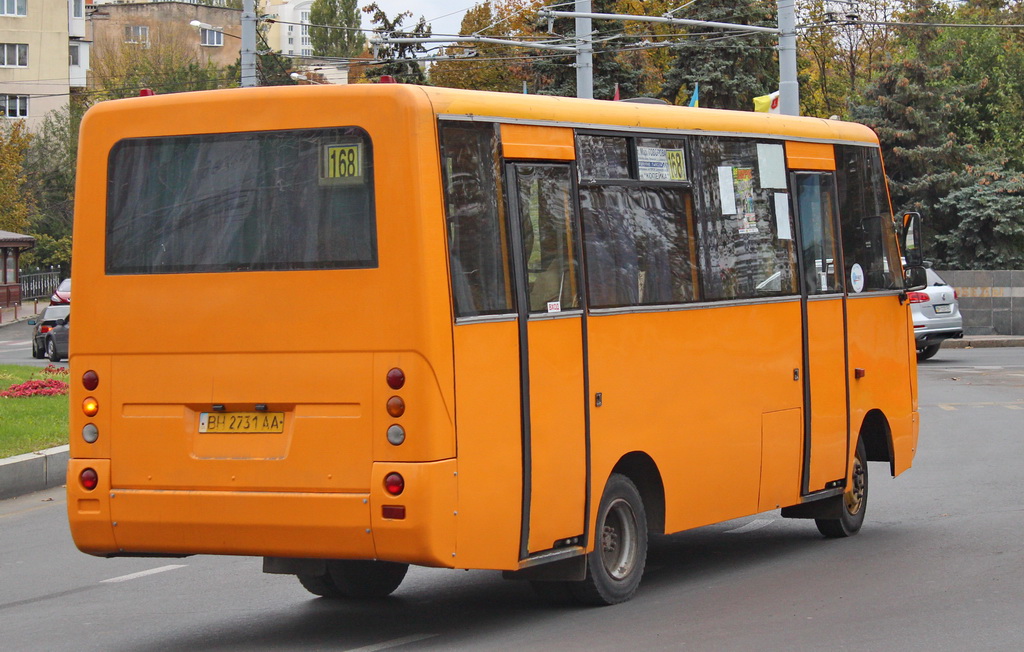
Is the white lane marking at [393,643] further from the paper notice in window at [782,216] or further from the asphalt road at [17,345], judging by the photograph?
the asphalt road at [17,345]

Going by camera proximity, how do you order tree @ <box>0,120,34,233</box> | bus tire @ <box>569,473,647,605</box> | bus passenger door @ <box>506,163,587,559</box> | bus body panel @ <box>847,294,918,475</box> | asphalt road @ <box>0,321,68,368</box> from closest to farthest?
1. bus passenger door @ <box>506,163,587,559</box>
2. bus tire @ <box>569,473,647,605</box>
3. bus body panel @ <box>847,294,918,475</box>
4. asphalt road @ <box>0,321,68,368</box>
5. tree @ <box>0,120,34,233</box>

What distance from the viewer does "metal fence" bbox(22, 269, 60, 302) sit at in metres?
65.8

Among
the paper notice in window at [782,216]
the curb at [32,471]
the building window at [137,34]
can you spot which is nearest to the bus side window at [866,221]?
the paper notice in window at [782,216]

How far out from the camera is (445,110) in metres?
7.35

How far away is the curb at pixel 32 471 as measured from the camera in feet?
45.4

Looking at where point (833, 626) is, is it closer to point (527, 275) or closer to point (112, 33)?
point (527, 275)

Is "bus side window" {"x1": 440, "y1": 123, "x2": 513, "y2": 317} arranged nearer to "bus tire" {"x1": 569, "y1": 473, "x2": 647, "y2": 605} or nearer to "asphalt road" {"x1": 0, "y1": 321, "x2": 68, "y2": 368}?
"bus tire" {"x1": 569, "y1": 473, "x2": 647, "y2": 605}

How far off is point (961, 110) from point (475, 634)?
37.0 meters

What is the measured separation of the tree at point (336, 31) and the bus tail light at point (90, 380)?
115144mm

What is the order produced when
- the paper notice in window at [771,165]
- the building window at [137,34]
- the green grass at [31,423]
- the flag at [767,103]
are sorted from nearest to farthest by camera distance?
the paper notice in window at [771,165] → the green grass at [31,423] → the flag at [767,103] → the building window at [137,34]

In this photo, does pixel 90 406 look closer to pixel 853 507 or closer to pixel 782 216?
pixel 782 216

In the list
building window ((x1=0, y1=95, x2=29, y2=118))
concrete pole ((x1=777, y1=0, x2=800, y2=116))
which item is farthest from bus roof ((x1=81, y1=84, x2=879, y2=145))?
building window ((x1=0, y1=95, x2=29, y2=118))

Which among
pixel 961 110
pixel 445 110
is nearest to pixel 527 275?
pixel 445 110

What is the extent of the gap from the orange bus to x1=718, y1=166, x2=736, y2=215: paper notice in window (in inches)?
27.6
